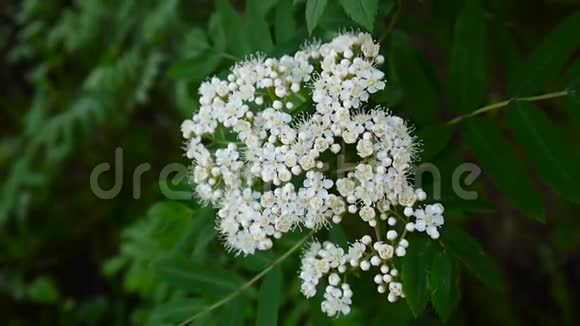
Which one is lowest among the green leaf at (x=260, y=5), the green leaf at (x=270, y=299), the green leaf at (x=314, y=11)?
the green leaf at (x=270, y=299)

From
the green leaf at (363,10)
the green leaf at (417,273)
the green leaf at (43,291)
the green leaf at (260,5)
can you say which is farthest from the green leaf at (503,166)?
the green leaf at (43,291)

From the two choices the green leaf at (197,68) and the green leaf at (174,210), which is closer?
the green leaf at (174,210)

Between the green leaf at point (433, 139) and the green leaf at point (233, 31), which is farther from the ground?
the green leaf at point (233, 31)

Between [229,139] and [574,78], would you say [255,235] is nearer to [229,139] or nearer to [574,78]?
[229,139]

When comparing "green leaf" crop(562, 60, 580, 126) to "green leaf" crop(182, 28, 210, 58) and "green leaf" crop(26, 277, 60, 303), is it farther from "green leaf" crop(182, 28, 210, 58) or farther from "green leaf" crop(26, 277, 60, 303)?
"green leaf" crop(26, 277, 60, 303)

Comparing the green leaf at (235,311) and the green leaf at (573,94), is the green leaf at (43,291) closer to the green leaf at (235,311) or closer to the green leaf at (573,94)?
the green leaf at (235,311)

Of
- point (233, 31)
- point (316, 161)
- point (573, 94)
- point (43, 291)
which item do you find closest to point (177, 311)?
point (316, 161)

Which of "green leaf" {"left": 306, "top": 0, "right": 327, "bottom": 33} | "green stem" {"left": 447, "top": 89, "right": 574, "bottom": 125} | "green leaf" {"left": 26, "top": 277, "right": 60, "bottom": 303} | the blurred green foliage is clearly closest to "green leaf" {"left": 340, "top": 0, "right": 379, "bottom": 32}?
"green leaf" {"left": 306, "top": 0, "right": 327, "bottom": 33}

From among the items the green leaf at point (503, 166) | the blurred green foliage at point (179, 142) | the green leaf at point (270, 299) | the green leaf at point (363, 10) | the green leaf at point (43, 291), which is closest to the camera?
the green leaf at point (363, 10)
